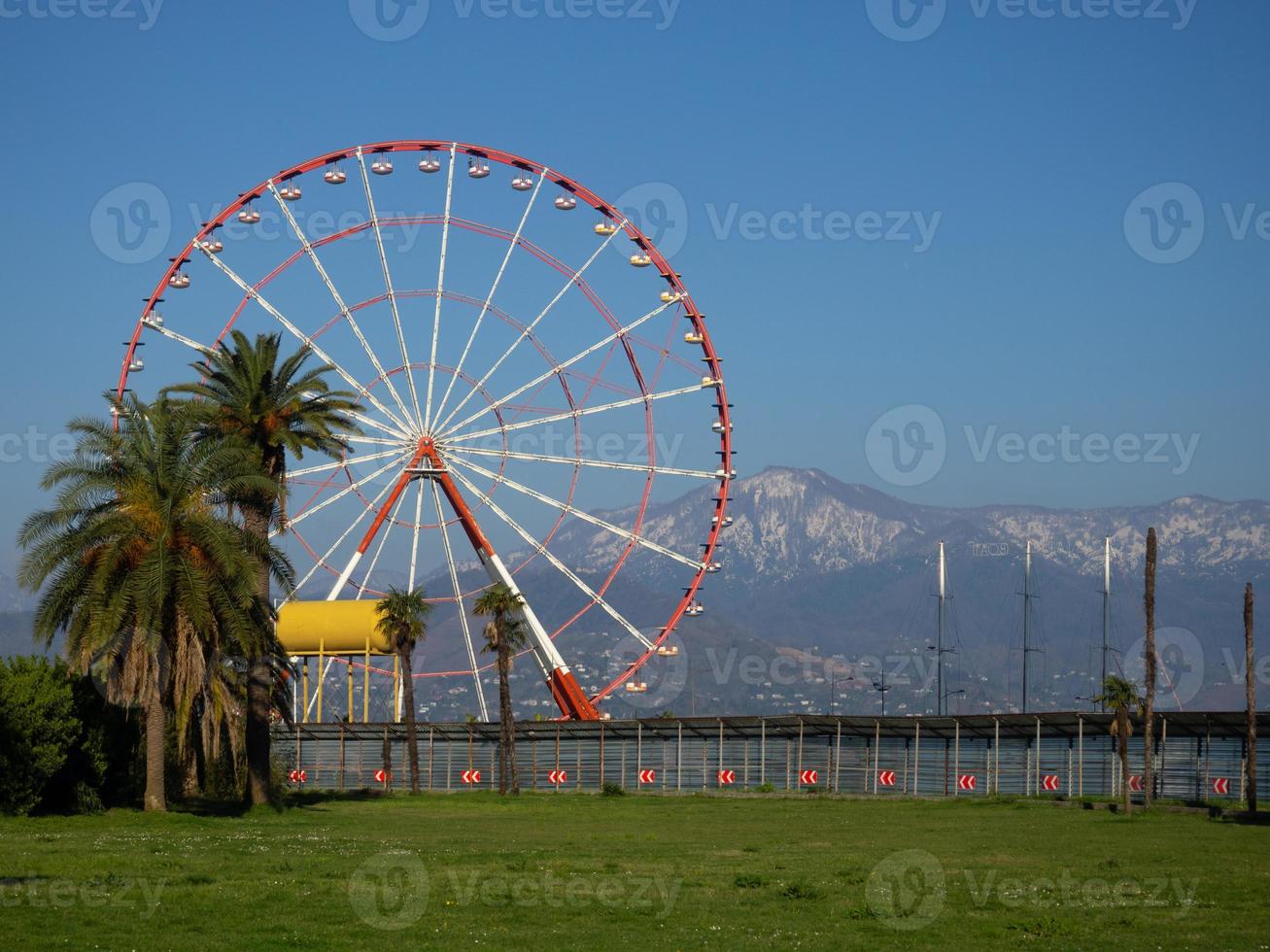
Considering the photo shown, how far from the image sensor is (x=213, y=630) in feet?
161

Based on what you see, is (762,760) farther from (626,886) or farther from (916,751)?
(626,886)

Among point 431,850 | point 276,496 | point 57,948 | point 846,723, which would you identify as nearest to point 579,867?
point 431,850

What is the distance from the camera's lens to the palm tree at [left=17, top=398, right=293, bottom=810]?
47562 mm

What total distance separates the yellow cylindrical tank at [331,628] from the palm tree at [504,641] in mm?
8870

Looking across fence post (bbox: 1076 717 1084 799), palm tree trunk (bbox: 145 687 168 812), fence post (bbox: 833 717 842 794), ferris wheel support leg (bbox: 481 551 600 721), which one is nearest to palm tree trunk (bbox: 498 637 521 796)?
ferris wheel support leg (bbox: 481 551 600 721)

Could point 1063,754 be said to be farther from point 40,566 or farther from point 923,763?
point 40,566

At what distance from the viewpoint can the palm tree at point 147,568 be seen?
47562 millimetres

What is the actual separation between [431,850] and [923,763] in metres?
41.9

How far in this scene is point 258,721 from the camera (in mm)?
56219

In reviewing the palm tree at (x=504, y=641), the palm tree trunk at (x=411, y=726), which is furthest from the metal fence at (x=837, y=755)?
the palm tree at (x=504, y=641)

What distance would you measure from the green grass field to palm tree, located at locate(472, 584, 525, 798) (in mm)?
29611

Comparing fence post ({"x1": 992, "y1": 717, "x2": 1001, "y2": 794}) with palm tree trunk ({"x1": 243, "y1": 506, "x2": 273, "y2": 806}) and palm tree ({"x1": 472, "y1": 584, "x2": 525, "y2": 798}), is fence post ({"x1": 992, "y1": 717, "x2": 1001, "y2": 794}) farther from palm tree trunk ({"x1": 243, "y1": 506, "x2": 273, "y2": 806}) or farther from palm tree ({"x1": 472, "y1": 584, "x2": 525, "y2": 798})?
palm tree trunk ({"x1": 243, "y1": 506, "x2": 273, "y2": 806})

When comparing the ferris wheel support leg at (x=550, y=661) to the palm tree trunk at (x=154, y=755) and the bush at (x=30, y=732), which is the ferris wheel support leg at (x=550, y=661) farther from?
the bush at (x=30, y=732)

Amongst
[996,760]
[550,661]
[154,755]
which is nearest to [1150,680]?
[996,760]
